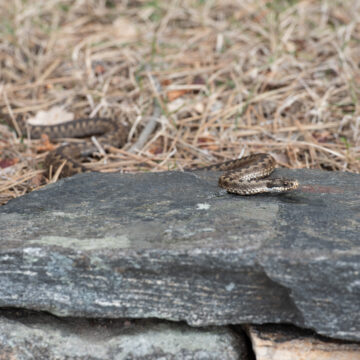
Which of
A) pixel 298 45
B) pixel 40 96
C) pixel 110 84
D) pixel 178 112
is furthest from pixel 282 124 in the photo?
pixel 40 96

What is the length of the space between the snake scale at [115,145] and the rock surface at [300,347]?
1.15 meters

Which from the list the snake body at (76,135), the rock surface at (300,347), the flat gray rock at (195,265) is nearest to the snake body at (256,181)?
the flat gray rock at (195,265)

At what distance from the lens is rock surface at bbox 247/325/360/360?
328cm

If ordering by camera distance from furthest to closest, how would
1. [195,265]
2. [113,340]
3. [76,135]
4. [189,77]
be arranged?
[189,77]
[76,135]
[113,340]
[195,265]

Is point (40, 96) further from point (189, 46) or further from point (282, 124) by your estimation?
point (282, 124)

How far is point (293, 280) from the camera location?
305 centimetres

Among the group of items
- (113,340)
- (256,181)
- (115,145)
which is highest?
(256,181)

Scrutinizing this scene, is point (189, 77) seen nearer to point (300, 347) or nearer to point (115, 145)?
point (115, 145)

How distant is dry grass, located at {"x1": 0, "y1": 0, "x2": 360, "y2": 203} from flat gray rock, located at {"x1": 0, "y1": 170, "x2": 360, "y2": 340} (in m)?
1.95

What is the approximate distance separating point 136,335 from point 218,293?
0.64 metres

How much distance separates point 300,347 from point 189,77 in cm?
467

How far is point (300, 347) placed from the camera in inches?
130

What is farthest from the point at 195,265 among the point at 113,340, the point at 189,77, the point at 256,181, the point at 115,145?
the point at 189,77

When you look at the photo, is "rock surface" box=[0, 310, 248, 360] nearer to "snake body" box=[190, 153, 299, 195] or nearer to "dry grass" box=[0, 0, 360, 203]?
"snake body" box=[190, 153, 299, 195]
